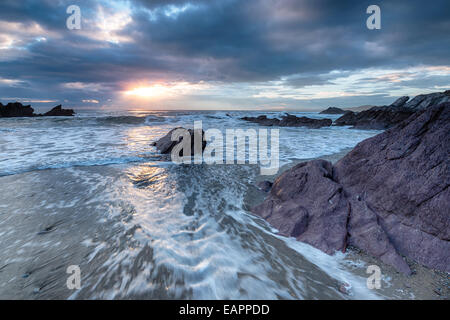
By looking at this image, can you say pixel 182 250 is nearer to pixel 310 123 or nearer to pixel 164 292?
pixel 164 292

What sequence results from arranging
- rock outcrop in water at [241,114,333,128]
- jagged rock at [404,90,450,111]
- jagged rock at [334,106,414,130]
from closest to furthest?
jagged rock at [334,106,414,130] → rock outcrop in water at [241,114,333,128] → jagged rock at [404,90,450,111]

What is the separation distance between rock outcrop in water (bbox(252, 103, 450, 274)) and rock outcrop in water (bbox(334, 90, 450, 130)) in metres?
21.2

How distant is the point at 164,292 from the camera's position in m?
2.06

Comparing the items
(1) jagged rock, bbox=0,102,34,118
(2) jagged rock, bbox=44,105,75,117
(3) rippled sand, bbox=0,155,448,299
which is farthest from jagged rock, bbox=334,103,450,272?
(1) jagged rock, bbox=0,102,34,118

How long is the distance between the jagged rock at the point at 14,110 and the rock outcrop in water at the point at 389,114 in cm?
5636

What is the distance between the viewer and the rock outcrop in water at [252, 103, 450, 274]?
2.45m

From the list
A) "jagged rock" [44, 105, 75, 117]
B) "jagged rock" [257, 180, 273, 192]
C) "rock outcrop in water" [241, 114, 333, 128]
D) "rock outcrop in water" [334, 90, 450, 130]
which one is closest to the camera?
"jagged rock" [257, 180, 273, 192]

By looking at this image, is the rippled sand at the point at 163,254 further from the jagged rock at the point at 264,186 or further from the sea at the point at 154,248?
the jagged rock at the point at 264,186

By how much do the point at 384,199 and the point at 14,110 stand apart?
56.1m

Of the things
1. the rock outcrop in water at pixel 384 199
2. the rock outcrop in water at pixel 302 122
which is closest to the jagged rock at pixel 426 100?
the rock outcrop in water at pixel 302 122

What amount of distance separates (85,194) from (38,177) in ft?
7.78

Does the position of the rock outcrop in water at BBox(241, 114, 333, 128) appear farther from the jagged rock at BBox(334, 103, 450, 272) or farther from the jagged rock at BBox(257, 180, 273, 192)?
the jagged rock at BBox(334, 103, 450, 272)

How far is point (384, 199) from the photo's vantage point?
2.92m
